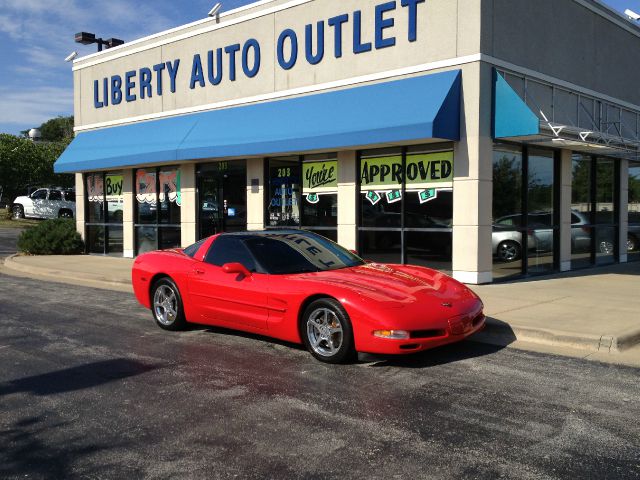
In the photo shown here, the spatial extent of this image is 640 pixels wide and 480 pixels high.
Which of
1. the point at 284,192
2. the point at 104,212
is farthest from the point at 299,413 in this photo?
the point at 104,212

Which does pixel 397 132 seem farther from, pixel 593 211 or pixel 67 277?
pixel 67 277

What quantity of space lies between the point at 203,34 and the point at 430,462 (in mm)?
14240

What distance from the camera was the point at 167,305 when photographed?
26.6ft

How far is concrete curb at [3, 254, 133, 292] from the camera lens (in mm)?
12930

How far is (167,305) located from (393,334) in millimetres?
3550

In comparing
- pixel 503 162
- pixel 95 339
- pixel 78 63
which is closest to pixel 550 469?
pixel 95 339

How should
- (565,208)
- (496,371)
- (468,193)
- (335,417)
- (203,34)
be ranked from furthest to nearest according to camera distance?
(203,34)
(565,208)
(468,193)
(496,371)
(335,417)

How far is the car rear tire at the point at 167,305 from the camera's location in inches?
313

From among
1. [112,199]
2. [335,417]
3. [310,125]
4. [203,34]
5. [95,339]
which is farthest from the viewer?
[112,199]

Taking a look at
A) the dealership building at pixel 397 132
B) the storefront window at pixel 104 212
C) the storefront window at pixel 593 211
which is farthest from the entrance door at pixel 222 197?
the storefront window at pixel 593 211

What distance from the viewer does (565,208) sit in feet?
45.0

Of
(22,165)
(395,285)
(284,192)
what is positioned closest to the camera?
(395,285)

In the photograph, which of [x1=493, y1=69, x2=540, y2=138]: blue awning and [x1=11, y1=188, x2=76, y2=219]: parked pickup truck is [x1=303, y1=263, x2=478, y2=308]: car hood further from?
[x1=11, y1=188, x2=76, y2=219]: parked pickup truck

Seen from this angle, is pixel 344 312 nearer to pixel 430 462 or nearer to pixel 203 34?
pixel 430 462
